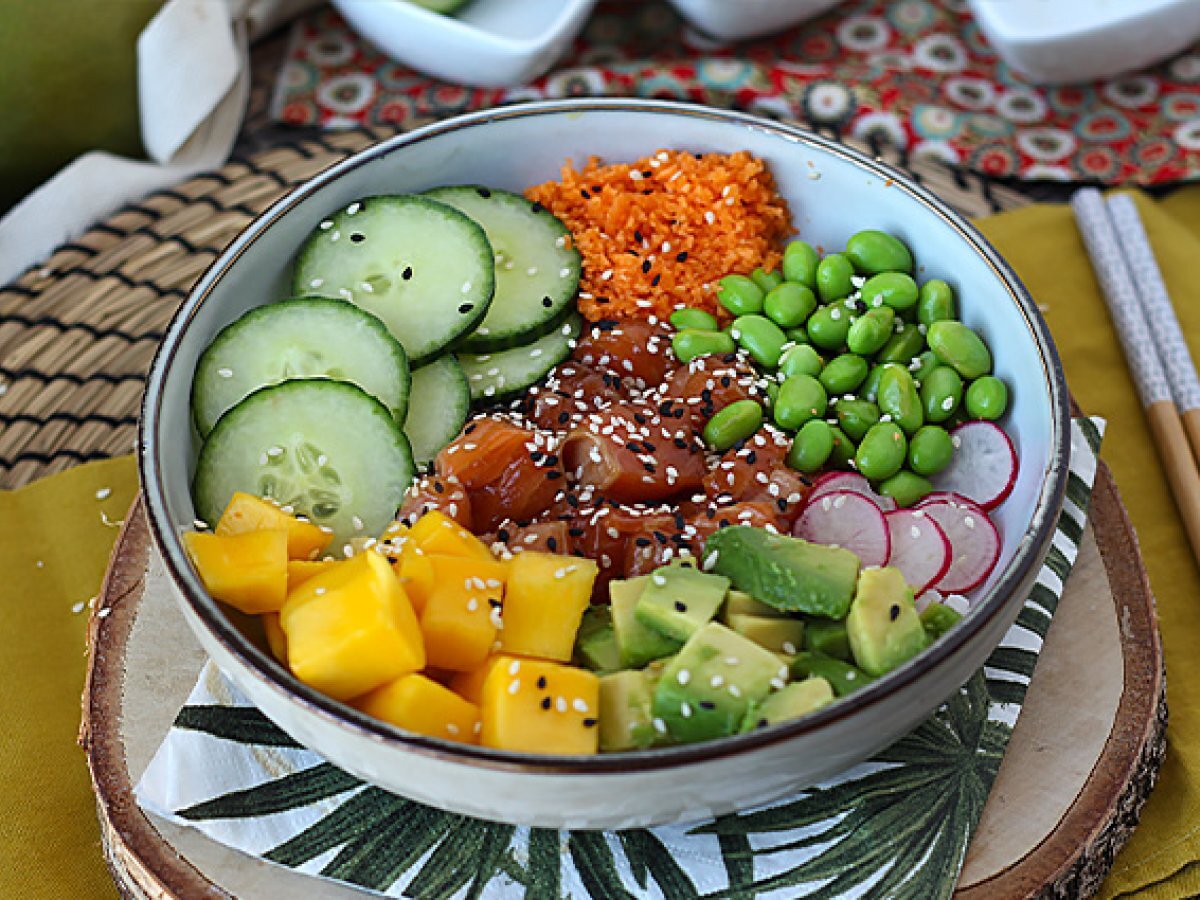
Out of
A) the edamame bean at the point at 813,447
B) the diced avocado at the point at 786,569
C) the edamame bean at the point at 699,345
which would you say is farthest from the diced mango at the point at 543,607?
the edamame bean at the point at 699,345

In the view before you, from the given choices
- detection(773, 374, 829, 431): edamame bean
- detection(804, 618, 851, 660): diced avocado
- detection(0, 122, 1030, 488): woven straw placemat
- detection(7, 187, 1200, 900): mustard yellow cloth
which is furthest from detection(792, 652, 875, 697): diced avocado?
detection(0, 122, 1030, 488): woven straw placemat

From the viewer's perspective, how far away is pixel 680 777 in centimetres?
181

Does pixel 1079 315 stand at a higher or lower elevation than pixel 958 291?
lower

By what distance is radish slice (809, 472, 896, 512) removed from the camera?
8.10ft

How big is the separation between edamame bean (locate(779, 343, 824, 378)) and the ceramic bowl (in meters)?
0.34

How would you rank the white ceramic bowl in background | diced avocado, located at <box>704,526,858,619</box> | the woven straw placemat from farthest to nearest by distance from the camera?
the white ceramic bowl in background
the woven straw placemat
diced avocado, located at <box>704,526,858,619</box>

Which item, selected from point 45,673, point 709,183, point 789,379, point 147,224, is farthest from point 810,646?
point 147,224

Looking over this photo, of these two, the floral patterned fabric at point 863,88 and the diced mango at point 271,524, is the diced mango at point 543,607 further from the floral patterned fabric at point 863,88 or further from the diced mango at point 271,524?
the floral patterned fabric at point 863,88

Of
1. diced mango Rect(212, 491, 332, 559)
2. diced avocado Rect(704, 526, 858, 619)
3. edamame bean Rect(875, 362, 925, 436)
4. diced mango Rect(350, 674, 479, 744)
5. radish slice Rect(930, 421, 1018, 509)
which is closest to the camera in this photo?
diced mango Rect(350, 674, 479, 744)

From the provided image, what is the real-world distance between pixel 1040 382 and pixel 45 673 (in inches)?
81.4

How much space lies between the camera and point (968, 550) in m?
2.34

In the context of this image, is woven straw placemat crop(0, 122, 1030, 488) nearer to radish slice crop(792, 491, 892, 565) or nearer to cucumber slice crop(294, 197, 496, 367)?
cucumber slice crop(294, 197, 496, 367)

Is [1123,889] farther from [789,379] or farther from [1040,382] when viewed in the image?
[789,379]

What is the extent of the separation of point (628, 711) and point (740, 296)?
3.72ft
